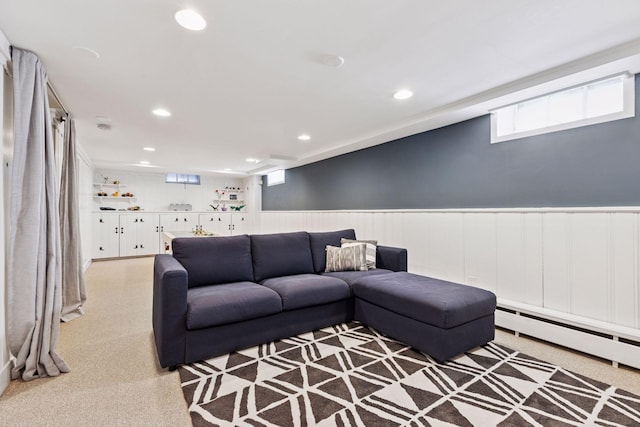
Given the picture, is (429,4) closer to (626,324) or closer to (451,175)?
(451,175)

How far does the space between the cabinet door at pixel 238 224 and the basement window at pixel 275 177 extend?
1.55 meters

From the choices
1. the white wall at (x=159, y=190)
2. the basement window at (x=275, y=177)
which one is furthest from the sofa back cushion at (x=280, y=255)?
the white wall at (x=159, y=190)

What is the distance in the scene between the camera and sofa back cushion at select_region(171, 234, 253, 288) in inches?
110

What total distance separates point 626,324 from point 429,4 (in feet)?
8.81

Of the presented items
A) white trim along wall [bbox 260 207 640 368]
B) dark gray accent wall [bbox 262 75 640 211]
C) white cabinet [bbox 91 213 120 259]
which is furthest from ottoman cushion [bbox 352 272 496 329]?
white cabinet [bbox 91 213 120 259]

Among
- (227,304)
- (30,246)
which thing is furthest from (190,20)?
(227,304)

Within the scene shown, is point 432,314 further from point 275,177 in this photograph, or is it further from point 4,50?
point 275,177

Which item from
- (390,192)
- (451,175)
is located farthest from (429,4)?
(390,192)

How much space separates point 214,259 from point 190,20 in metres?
1.93

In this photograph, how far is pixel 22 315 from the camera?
2016 mm

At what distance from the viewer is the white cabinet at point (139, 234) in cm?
732

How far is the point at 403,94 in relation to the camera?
299 cm

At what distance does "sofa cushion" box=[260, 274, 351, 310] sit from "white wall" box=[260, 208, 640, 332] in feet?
4.80

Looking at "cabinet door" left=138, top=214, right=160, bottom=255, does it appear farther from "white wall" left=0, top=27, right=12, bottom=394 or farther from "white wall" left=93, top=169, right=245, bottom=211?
"white wall" left=0, top=27, right=12, bottom=394
